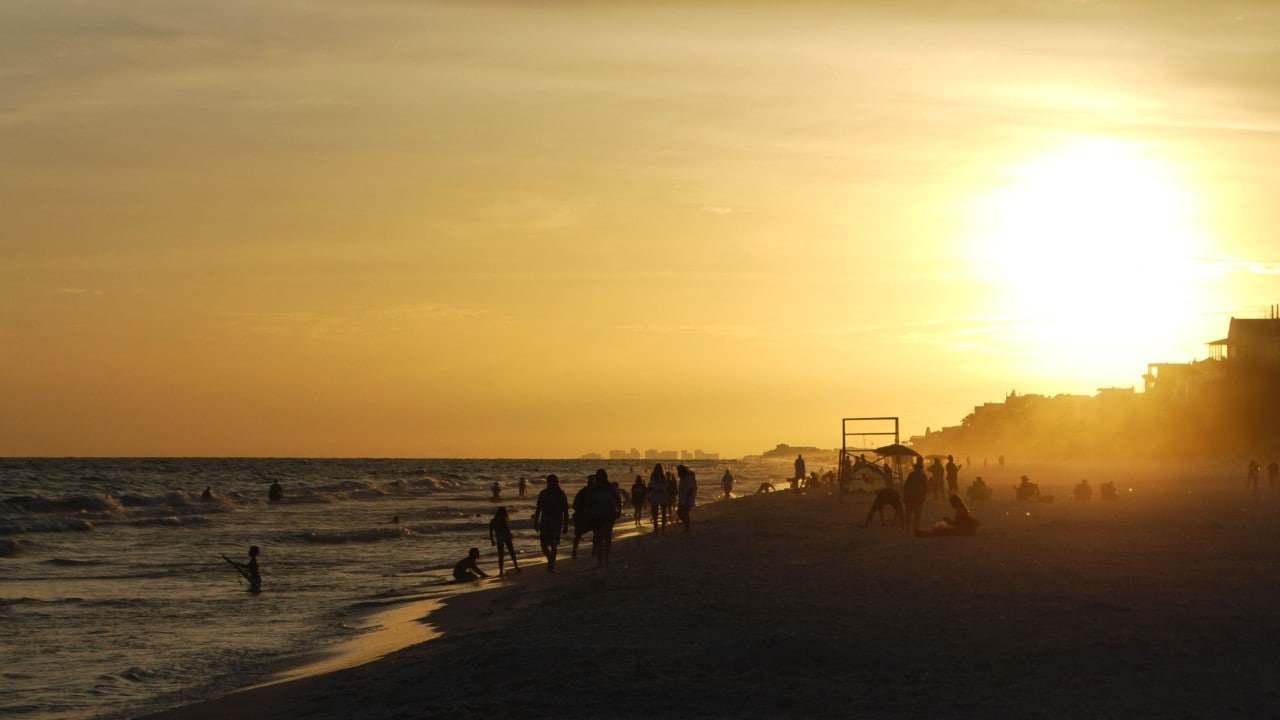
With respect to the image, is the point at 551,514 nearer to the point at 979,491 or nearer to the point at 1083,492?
the point at 979,491

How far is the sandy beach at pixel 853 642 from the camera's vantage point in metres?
9.95

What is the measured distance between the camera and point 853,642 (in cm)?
1212

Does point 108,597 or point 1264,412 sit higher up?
point 1264,412

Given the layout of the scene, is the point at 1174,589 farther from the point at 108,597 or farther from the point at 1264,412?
the point at 1264,412

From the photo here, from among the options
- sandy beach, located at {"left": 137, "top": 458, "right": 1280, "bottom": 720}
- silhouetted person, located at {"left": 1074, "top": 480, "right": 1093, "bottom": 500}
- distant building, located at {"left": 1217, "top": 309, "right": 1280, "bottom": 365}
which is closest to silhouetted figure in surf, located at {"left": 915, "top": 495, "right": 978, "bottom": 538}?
sandy beach, located at {"left": 137, "top": 458, "right": 1280, "bottom": 720}

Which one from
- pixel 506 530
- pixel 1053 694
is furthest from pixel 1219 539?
pixel 1053 694

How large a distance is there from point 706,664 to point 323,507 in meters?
60.3

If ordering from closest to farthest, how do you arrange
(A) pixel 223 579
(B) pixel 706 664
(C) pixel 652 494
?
(B) pixel 706 664 < (A) pixel 223 579 < (C) pixel 652 494

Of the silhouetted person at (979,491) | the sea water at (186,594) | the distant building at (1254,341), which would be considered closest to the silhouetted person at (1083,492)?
the silhouetted person at (979,491)

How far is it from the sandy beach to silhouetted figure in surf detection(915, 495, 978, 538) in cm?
261

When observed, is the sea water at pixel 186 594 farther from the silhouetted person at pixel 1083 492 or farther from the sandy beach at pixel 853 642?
the silhouetted person at pixel 1083 492

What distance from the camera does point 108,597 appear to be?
23688 millimetres

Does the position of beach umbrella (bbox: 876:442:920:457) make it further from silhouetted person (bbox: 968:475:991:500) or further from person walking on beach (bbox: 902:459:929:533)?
person walking on beach (bbox: 902:459:929:533)

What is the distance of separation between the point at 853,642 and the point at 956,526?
1384cm
